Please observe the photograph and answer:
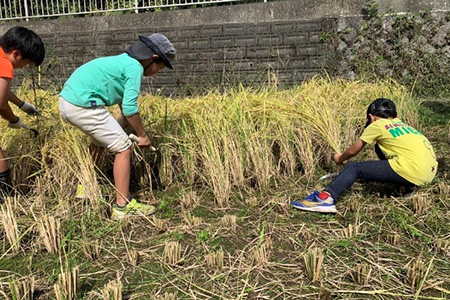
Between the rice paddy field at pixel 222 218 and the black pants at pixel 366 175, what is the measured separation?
118 millimetres

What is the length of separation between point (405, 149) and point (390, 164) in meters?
0.14

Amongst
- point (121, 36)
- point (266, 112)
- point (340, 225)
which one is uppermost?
point (121, 36)

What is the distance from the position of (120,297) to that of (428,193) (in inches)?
80.1

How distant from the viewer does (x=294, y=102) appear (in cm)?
317

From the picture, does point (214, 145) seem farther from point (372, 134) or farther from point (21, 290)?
point (21, 290)

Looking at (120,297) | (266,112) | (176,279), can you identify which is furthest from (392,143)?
(120,297)

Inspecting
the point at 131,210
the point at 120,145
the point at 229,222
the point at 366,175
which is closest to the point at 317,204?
the point at 366,175

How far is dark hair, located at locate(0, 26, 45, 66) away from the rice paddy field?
635mm

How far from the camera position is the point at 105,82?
216 cm

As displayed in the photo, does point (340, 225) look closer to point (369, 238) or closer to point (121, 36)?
point (369, 238)

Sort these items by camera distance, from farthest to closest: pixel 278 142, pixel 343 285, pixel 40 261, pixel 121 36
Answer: pixel 121 36
pixel 278 142
pixel 40 261
pixel 343 285

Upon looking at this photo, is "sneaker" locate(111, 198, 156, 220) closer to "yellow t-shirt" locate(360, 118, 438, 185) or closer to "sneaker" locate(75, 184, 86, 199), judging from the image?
"sneaker" locate(75, 184, 86, 199)

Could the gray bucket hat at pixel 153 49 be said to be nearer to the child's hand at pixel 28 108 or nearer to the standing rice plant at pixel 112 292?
the child's hand at pixel 28 108

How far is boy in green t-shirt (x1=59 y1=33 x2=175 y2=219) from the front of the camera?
2125 millimetres
